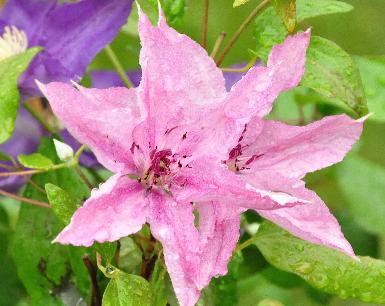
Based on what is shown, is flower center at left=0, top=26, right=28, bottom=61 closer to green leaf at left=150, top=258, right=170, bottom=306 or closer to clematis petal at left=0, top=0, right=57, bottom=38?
clematis petal at left=0, top=0, right=57, bottom=38

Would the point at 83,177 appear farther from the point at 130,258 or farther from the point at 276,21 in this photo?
the point at 276,21

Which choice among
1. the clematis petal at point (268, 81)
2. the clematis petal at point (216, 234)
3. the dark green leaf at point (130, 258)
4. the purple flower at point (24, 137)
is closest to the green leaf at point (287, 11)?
the clematis petal at point (268, 81)

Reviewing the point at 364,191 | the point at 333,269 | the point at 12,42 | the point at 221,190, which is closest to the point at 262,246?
the point at 333,269

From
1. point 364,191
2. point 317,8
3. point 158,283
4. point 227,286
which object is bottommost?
point 364,191

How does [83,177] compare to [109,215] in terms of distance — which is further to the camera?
[83,177]

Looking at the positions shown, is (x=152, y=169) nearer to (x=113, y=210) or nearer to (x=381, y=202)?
(x=113, y=210)

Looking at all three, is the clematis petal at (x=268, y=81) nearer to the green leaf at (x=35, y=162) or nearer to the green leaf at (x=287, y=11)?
the green leaf at (x=287, y=11)

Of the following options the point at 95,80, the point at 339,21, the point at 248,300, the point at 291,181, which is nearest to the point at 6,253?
the point at 95,80
